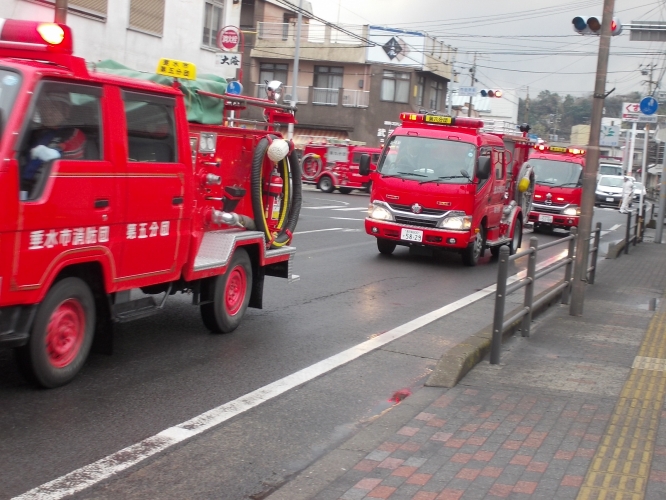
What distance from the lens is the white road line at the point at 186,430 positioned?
15.6 ft

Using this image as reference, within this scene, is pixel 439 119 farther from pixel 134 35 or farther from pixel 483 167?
pixel 134 35

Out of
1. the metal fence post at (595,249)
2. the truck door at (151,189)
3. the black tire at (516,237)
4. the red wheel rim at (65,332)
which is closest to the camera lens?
the red wheel rim at (65,332)

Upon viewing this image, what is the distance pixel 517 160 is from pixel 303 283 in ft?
32.7

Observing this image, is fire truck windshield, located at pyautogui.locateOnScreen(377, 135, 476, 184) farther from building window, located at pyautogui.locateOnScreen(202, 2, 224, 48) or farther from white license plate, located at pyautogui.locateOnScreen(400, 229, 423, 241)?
building window, located at pyautogui.locateOnScreen(202, 2, 224, 48)

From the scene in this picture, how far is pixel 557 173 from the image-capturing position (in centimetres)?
2678

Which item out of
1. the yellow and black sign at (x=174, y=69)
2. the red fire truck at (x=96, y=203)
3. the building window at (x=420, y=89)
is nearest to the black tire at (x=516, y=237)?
the red fire truck at (x=96, y=203)

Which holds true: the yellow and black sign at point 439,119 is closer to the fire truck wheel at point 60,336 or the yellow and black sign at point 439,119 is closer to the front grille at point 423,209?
the front grille at point 423,209

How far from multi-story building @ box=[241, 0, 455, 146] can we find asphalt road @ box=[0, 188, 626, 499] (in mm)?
44736

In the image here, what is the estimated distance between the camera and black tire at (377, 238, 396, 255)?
1686 centimetres

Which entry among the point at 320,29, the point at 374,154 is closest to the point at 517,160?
the point at 374,154

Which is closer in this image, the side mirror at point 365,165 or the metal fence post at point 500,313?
the metal fence post at point 500,313

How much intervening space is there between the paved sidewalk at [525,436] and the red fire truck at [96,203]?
2.39m

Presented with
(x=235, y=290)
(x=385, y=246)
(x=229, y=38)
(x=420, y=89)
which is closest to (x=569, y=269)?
(x=235, y=290)

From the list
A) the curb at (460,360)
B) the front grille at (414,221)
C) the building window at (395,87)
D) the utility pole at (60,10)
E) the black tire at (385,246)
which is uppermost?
the building window at (395,87)
